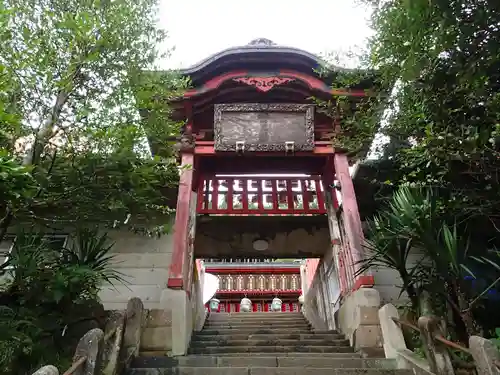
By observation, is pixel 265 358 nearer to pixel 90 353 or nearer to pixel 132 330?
pixel 132 330

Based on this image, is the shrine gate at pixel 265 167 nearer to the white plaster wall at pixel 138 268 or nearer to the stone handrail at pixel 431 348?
the white plaster wall at pixel 138 268

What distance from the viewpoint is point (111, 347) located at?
3.85 meters

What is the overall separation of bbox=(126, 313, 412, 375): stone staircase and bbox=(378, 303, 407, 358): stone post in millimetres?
211

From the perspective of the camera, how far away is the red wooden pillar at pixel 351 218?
524cm

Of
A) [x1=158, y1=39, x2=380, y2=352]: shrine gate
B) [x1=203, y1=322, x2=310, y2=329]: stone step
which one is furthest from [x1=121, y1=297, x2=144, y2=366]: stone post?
[x1=203, y1=322, x2=310, y2=329]: stone step

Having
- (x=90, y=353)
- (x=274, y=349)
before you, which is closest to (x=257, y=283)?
(x=274, y=349)

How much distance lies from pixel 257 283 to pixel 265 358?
959 centimetres

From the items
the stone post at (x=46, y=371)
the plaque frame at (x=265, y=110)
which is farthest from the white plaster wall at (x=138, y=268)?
the stone post at (x=46, y=371)

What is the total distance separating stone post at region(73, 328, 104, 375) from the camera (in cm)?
316

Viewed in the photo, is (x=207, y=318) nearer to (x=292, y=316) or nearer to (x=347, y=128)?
(x=292, y=316)

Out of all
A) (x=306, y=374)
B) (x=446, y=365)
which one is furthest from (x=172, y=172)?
(x=446, y=365)

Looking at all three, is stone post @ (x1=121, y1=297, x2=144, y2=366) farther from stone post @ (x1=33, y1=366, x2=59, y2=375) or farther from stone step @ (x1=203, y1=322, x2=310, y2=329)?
stone step @ (x1=203, y1=322, x2=310, y2=329)

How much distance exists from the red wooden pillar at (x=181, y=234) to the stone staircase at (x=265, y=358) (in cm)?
101

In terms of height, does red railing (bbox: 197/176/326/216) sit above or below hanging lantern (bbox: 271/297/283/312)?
above
